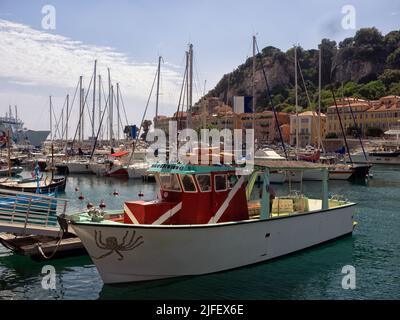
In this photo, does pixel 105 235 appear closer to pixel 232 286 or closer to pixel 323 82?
pixel 232 286

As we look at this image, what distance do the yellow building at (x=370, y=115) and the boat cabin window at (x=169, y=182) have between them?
11704 cm

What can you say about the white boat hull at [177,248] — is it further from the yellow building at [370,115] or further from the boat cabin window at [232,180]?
the yellow building at [370,115]

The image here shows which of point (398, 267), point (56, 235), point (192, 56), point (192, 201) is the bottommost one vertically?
point (398, 267)

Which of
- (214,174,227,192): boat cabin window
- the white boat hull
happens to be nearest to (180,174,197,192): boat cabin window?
(214,174,227,192): boat cabin window

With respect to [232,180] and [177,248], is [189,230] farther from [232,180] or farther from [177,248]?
[232,180]

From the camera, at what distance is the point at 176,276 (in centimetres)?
1491

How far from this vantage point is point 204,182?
15703mm

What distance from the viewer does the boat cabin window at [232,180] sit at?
16.4m

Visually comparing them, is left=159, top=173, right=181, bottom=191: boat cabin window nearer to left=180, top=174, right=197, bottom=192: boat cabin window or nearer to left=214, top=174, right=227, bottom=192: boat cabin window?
left=180, top=174, right=197, bottom=192: boat cabin window

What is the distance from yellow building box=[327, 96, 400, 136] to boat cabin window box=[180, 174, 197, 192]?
117117 mm

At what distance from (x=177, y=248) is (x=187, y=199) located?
1.86m
